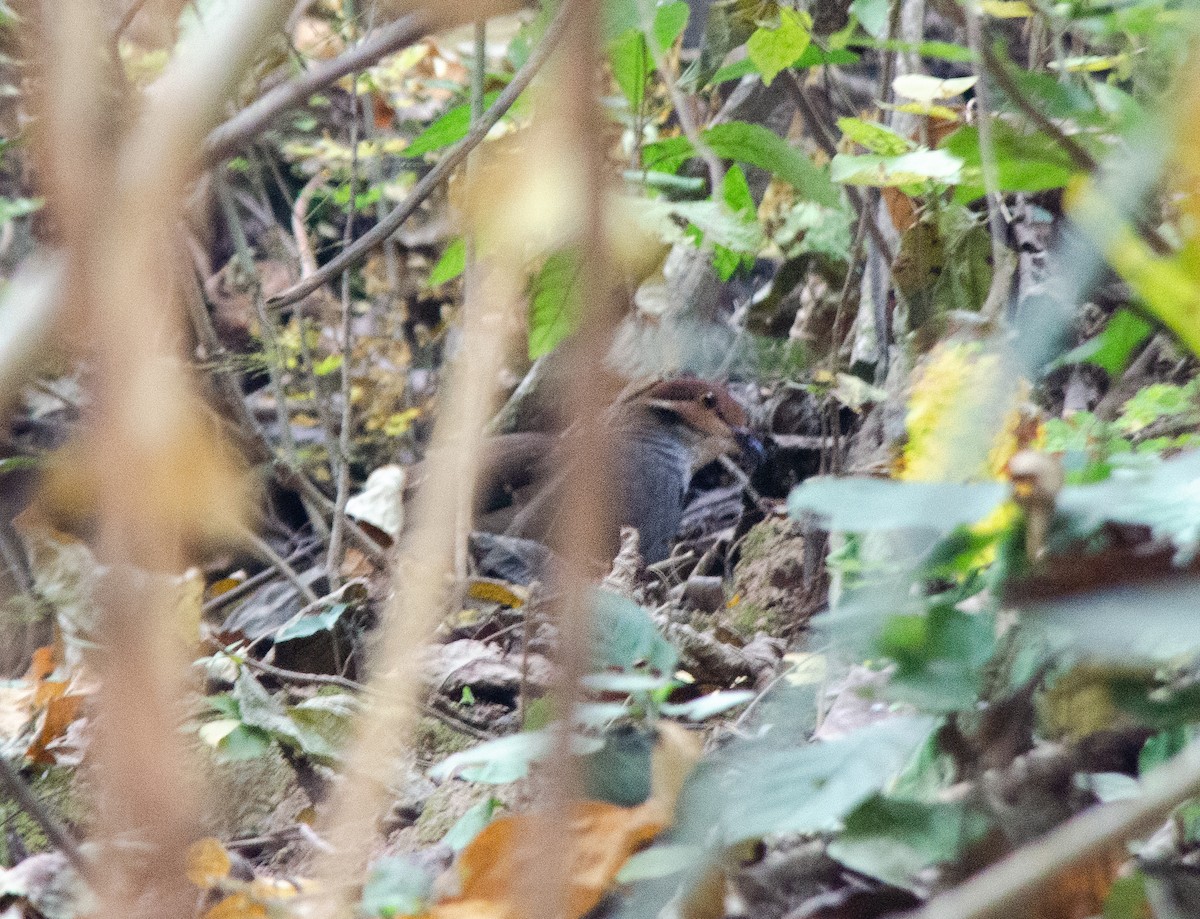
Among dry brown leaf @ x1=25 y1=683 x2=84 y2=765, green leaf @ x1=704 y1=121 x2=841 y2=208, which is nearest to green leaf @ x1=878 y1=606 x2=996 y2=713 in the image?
green leaf @ x1=704 y1=121 x2=841 y2=208

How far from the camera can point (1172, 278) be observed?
2.20 feet

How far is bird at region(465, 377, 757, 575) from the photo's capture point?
2031mm

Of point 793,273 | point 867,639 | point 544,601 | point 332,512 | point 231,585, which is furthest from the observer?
point 231,585

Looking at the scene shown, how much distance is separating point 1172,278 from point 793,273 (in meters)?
1.36

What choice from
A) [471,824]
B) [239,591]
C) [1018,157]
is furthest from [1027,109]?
[239,591]

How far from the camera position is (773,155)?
1461mm

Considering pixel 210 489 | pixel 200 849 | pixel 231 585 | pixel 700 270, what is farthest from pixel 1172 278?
pixel 231 585

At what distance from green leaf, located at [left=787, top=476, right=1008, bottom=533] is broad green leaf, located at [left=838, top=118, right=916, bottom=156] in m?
0.76

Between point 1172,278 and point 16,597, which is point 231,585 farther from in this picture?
point 1172,278

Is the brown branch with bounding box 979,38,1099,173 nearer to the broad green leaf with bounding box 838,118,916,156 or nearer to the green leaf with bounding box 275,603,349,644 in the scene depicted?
the broad green leaf with bounding box 838,118,916,156

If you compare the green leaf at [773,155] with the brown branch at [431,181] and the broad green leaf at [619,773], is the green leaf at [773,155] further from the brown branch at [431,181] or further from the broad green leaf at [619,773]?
the broad green leaf at [619,773]

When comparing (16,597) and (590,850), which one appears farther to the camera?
(16,597)

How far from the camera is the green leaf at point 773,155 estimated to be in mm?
1437

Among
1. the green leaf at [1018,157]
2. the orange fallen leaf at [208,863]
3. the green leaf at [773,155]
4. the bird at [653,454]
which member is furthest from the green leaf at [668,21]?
the orange fallen leaf at [208,863]
